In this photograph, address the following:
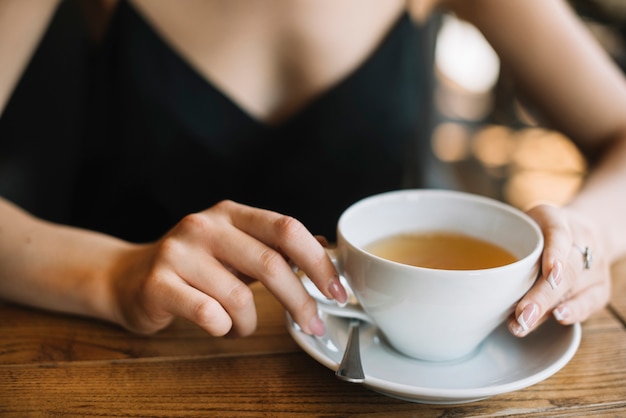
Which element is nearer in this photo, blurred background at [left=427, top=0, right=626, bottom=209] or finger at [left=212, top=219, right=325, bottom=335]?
finger at [left=212, top=219, right=325, bottom=335]

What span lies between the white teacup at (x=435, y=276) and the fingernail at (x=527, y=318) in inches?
0.5

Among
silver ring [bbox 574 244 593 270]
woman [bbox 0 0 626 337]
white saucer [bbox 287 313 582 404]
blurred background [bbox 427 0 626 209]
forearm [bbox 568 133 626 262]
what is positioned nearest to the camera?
white saucer [bbox 287 313 582 404]

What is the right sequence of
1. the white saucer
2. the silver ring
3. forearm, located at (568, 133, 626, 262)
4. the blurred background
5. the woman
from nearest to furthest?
1. the white saucer
2. the silver ring
3. forearm, located at (568, 133, 626, 262)
4. the woman
5. the blurred background

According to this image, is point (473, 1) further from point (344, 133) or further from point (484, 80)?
point (484, 80)

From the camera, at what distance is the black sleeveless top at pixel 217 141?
1.00 m

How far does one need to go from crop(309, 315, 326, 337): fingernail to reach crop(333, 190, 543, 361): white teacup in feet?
0.15

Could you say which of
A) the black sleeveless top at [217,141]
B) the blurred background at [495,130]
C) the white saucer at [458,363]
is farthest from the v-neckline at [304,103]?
the blurred background at [495,130]

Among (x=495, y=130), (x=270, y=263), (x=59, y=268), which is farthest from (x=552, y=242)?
(x=495, y=130)

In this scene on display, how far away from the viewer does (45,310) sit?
0.64 m

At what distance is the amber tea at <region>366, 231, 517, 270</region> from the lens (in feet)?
1.85

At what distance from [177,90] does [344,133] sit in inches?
11.5

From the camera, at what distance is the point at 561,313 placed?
0.55 meters

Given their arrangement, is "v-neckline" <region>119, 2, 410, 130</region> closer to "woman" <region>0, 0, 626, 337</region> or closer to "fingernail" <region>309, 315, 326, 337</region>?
"woman" <region>0, 0, 626, 337</region>

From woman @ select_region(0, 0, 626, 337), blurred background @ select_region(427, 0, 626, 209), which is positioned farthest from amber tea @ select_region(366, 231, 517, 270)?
blurred background @ select_region(427, 0, 626, 209)
